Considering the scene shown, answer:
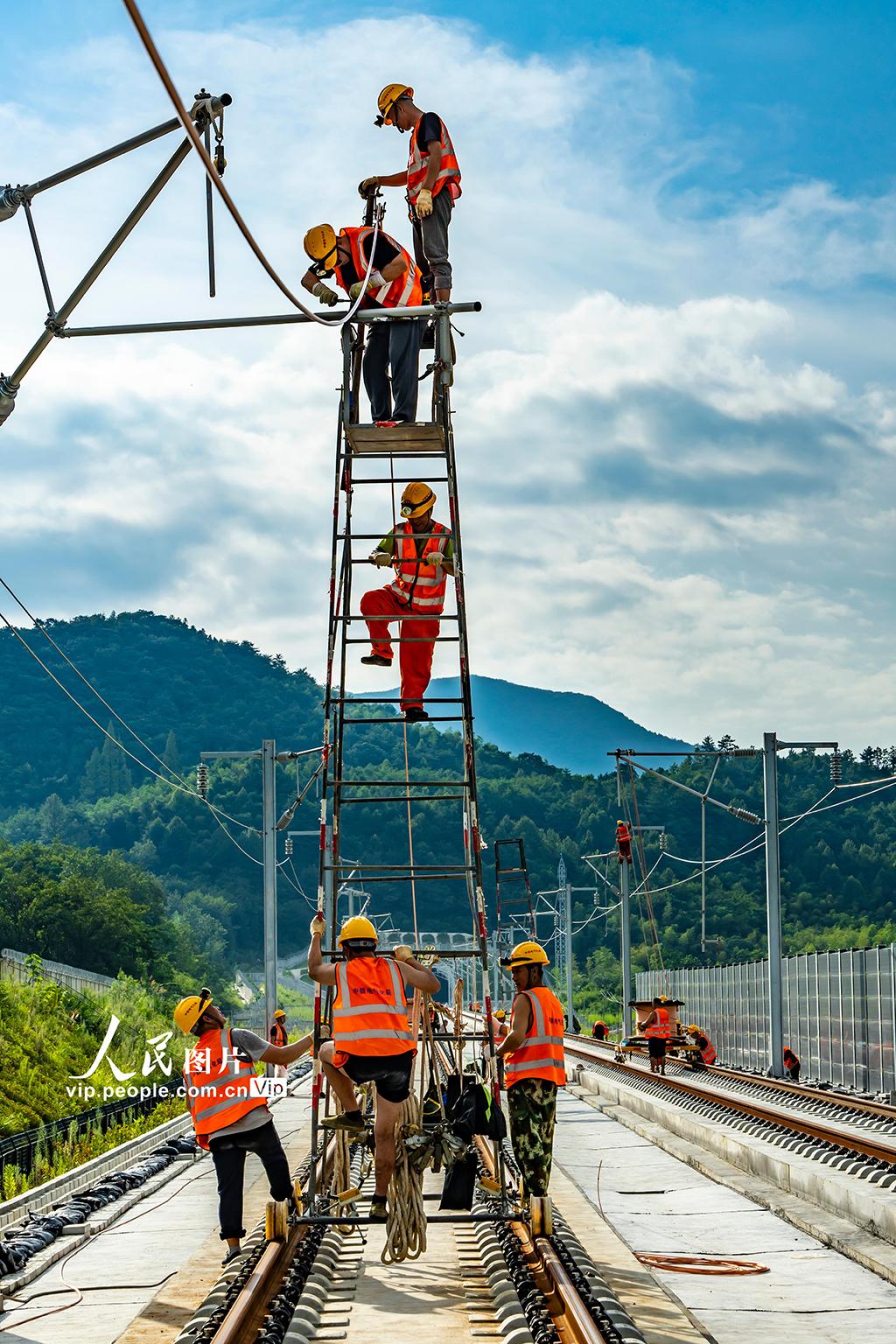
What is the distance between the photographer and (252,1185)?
58.9ft

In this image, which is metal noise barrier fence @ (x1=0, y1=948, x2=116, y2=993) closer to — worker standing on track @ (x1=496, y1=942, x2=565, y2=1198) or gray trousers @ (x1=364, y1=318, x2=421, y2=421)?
Answer: gray trousers @ (x1=364, y1=318, x2=421, y2=421)

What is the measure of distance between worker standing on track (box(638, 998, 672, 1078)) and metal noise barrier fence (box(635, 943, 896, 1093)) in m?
3.42

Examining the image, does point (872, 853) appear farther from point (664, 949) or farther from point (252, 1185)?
point (252, 1185)

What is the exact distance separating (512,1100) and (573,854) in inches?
4900

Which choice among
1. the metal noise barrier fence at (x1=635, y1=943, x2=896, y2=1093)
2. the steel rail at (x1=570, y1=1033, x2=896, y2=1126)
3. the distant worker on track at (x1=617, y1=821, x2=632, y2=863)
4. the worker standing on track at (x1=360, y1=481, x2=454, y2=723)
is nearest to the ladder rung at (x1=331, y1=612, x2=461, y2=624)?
the worker standing on track at (x1=360, y1=481, x2=454, y2=723)

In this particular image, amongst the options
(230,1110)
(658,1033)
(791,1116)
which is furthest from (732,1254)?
(658,1033)

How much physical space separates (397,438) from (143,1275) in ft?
23.0

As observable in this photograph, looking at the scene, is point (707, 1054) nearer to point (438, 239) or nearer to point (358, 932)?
point (438, 239)

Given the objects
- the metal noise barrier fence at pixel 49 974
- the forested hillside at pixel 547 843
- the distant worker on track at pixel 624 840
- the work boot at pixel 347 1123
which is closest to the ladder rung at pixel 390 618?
the work boot at pixel 347 1123

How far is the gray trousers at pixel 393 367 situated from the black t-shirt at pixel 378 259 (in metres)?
0.52

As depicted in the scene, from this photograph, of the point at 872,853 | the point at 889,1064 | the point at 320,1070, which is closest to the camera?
the point at 320,1070

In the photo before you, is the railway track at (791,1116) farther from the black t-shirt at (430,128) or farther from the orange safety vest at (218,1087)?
the black t-shirt at (430,128)

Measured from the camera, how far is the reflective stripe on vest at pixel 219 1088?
11.7m

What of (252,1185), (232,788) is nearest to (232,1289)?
(252,1185)
